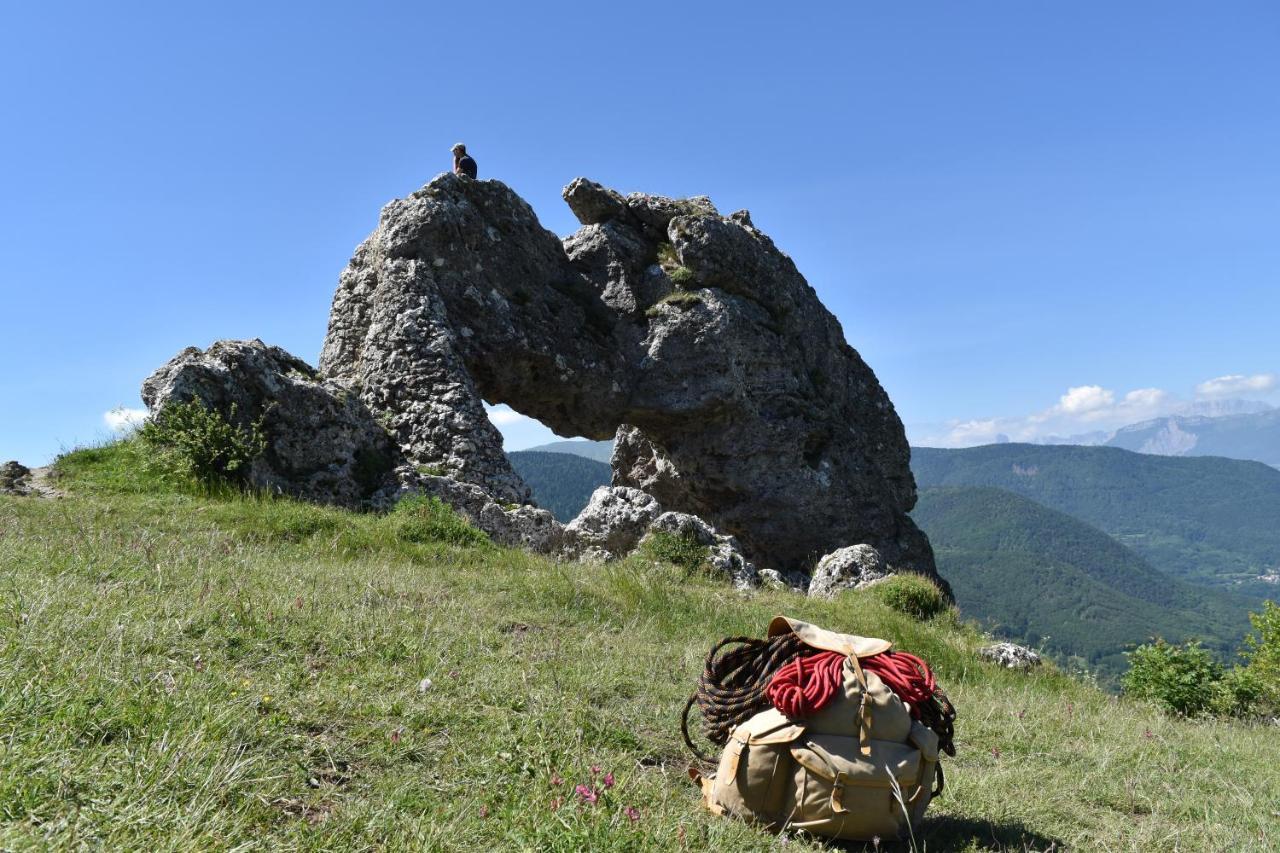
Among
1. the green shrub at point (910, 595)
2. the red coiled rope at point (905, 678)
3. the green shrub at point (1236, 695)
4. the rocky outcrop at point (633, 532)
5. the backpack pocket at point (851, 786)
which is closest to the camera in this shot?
the backpack pocket at point (851, 786)

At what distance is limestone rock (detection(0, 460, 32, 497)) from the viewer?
13.7 m

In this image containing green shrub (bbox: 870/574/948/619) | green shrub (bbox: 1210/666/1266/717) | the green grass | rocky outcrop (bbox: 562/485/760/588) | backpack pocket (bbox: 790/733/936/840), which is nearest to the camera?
the green grass

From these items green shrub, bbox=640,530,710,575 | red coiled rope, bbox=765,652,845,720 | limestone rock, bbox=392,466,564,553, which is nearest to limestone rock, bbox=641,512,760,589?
green shrub, bbox=640,530,710,575

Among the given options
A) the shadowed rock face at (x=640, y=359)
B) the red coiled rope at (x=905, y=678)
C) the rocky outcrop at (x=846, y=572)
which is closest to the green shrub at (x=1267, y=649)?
the rocky outcrop at (x=846, y=572)

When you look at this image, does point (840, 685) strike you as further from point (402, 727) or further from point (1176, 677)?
point (1176, 677)

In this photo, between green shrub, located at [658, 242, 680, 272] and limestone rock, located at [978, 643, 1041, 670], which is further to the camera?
green shrub, located at [658, 242, 680, 272]

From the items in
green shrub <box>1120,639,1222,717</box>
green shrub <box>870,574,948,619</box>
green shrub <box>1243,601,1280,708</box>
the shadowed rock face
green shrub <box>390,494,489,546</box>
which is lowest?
green shrub <box>1243,601,1280,708</box>

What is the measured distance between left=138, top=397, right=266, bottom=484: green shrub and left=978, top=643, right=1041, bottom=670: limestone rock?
41.6 ft

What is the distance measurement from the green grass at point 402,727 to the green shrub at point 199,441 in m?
3.51

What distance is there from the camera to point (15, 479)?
47.4 ft

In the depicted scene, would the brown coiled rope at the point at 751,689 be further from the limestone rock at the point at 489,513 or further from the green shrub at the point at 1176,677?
the limestone rock at the point at 489,513

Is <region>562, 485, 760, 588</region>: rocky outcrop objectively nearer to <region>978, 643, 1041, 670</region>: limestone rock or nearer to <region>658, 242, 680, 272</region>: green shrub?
<region>978, 643, 1041, 670</region>: limestone rock

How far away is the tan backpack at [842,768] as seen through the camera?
4238 mm

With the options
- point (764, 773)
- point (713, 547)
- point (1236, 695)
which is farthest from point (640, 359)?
point (764, 773)
